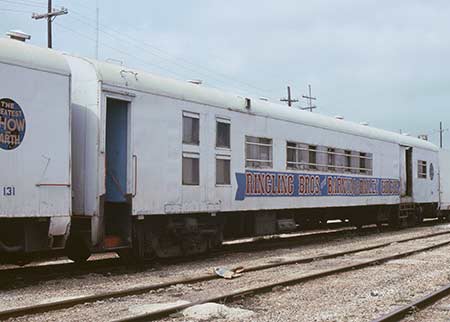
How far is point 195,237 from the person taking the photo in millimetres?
12102

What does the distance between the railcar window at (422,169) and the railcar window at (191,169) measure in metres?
13.1

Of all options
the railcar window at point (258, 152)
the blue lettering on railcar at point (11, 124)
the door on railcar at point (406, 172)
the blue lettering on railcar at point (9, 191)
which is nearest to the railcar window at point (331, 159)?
the railcar window at point (258, 152)

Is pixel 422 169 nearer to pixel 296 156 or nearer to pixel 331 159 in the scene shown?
pixel 331 159

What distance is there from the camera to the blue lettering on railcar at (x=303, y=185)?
44.0 feet

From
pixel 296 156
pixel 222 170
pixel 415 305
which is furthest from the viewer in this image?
pixel 296 156

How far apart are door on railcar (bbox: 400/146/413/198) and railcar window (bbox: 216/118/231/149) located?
10496 mm

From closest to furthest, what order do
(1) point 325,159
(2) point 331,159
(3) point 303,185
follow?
(3) point 303,185, (1) point 325,159, (2) point 331,159

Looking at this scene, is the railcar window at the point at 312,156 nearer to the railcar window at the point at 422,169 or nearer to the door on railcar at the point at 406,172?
the door on railcar at the point at 406,172

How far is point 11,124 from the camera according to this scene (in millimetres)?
8406

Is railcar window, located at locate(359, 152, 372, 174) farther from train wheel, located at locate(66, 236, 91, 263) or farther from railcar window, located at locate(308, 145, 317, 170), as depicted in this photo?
train wheel, located at locate(66, 236, 91, 263)

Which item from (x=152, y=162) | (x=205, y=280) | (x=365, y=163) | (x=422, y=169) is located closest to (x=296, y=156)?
(x=365, y=163)

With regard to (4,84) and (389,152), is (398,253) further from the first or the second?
(4,84)

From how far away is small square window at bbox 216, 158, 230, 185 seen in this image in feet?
41.2

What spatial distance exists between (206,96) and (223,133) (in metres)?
0.91
